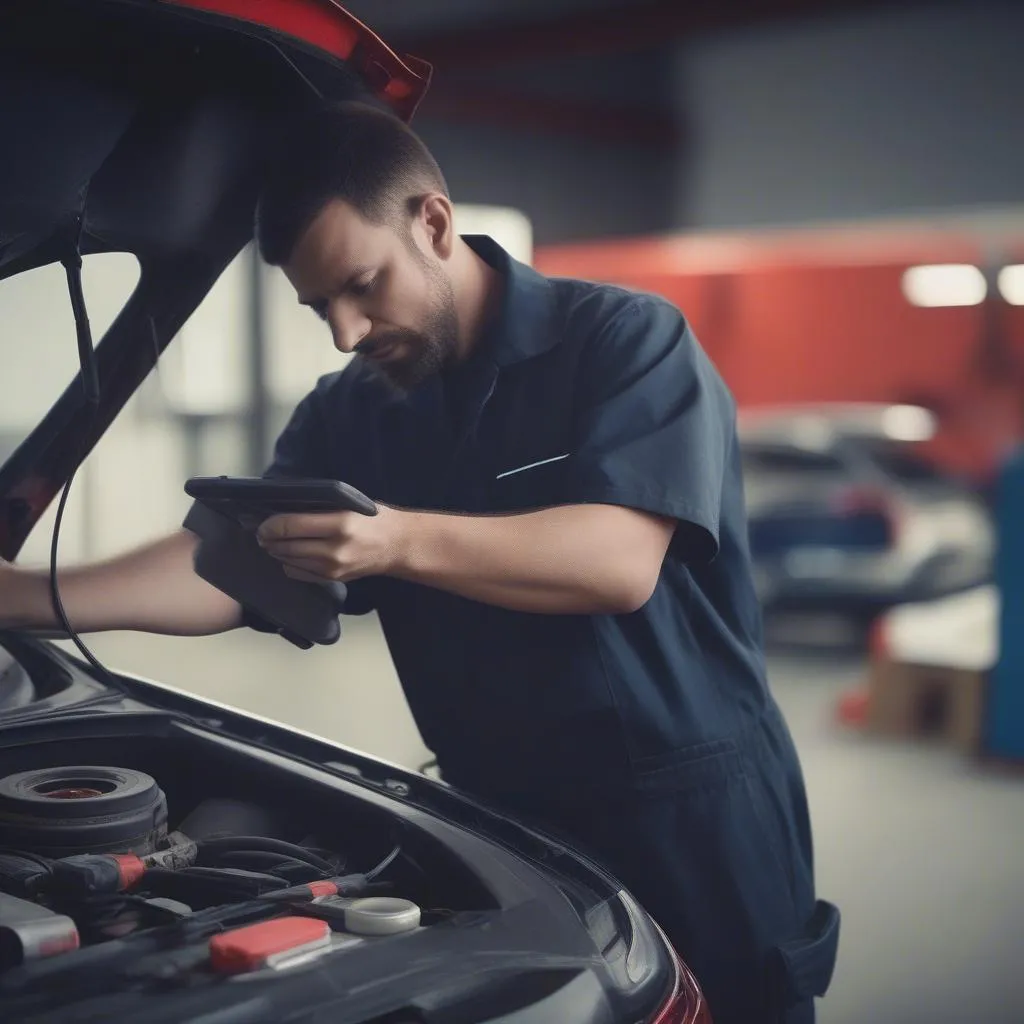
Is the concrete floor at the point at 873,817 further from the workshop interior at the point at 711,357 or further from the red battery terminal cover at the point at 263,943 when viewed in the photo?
the red battery terminal cover at the point at 263,943

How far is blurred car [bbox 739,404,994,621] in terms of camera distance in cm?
551

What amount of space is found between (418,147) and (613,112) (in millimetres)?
7020

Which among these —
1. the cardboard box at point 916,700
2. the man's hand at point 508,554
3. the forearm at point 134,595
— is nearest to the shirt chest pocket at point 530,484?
A: the man's hand at point 508,554

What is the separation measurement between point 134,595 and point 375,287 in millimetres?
438

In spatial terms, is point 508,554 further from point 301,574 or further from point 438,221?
point 438,221

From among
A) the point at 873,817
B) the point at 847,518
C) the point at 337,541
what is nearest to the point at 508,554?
the point at 337,541

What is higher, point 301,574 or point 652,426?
point 652,426

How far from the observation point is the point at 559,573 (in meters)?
1.24

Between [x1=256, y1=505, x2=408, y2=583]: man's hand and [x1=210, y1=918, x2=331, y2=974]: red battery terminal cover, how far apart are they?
0.32 m

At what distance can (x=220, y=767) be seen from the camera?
54.8 inches

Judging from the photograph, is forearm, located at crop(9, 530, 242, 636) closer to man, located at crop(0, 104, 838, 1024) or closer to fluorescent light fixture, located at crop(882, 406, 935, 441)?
man, located at crop(0, 104, 838, 1024)

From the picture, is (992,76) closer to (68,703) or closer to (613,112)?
(613,112)

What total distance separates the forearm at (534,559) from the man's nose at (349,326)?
25cm

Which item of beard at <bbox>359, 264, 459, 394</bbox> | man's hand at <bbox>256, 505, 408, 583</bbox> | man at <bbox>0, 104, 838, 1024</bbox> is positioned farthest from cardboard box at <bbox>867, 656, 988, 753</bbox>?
man's hand at <bbox>256, 505, 408, 583</bbox>
